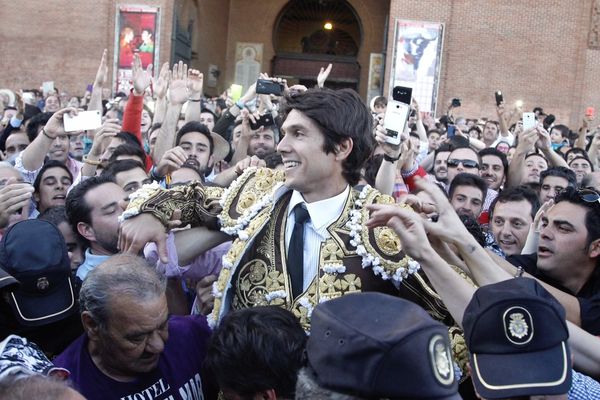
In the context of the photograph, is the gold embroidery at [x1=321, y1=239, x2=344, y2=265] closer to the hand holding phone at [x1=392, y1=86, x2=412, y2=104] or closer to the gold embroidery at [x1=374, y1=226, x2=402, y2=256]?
the gold embroidery at [x1=374, y1=226, x2=402, y2=256]

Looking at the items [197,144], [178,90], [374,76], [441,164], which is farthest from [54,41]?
[197,144]

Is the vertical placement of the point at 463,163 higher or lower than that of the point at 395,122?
lower

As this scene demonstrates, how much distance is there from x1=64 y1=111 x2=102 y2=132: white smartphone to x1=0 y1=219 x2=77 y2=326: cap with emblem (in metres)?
3.61

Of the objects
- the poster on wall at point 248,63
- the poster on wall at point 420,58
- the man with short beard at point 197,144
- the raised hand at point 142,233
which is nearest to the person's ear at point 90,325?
the raised hand at point 142,233

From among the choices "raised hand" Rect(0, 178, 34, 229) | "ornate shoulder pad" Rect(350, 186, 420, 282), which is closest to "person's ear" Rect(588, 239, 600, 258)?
"ornate shoulder pad" Rect(350, 186, 420, 282)

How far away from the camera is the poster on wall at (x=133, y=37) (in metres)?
20.9

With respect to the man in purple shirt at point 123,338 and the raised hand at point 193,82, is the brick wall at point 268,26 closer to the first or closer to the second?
the raised hand at point 193,82

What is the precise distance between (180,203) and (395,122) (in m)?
1.61

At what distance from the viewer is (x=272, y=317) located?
2.51 metres

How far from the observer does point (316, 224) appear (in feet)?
9.73

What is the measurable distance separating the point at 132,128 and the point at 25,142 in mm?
1740

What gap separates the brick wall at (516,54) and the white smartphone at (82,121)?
51.5 feet

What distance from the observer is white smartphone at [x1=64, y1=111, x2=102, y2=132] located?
6.32m

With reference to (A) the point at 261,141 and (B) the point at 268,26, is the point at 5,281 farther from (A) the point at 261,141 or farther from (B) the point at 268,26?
(B) the point at 268,26
